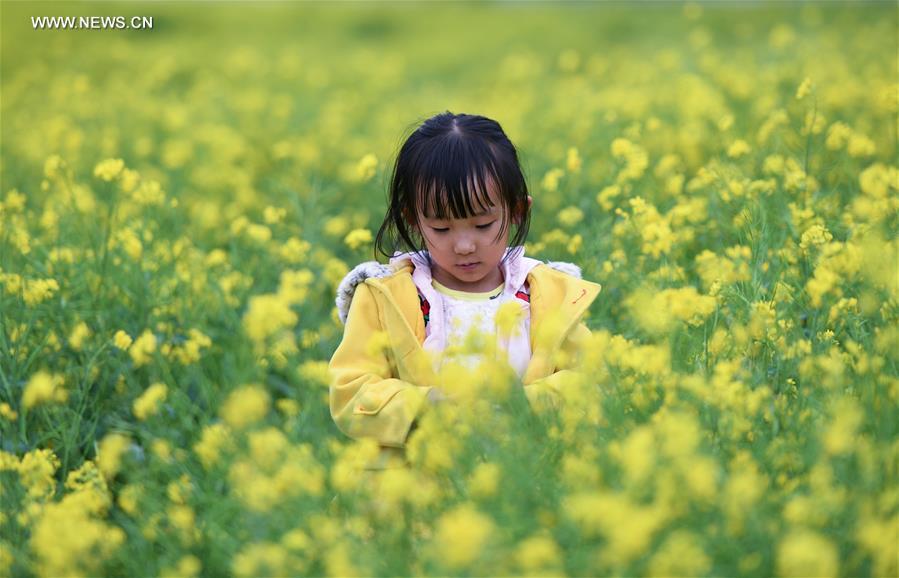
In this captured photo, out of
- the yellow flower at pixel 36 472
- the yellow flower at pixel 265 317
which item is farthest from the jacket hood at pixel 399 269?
the yellow flower at pixel 36 472

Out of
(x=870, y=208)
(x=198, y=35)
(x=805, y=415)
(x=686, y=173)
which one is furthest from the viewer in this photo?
(x=198, y=35)

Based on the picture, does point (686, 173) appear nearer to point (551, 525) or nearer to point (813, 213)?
point (813, 213)

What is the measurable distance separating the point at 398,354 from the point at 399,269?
29cm

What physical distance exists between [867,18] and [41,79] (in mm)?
8943

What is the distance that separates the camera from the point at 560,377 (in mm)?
2693

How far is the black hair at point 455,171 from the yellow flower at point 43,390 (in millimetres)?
1053

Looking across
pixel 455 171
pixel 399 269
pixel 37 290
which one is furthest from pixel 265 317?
pixel 37 290

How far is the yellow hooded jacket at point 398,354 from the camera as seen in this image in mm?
2738

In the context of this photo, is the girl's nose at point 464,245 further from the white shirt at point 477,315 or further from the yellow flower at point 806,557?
the yellow flower at point 806,557

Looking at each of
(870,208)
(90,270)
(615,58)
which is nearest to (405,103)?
(615,58)

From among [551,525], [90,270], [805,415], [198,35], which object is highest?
[198,35]

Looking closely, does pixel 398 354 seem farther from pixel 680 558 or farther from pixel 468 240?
pixel 680 558

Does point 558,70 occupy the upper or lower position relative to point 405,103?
upper

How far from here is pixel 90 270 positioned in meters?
3.85
